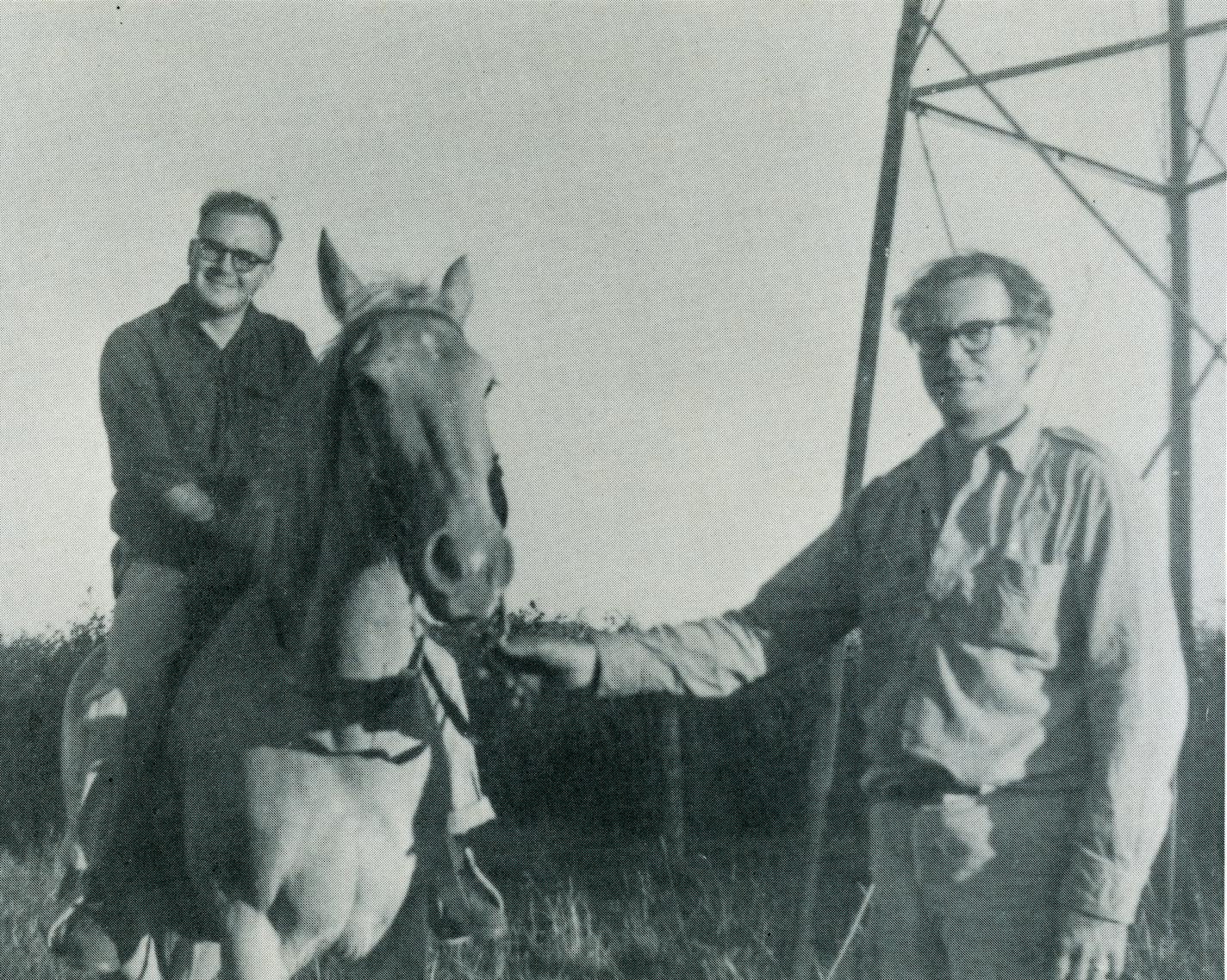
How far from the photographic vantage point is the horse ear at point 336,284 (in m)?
3.08

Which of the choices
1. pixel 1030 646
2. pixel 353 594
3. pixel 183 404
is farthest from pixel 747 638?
pixel 183 404

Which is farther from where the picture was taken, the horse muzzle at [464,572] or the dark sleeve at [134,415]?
the dark sleeve at [134,415]

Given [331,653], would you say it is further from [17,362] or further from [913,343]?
[17,362]

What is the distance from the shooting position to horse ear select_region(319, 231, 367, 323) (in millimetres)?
3078

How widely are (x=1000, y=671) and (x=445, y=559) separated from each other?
1.40 metres

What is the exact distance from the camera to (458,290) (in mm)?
3189

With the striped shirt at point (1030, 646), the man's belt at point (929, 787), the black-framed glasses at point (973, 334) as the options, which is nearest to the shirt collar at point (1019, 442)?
the striped shirt at point (1030, 646)

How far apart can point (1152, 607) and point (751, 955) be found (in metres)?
3.99

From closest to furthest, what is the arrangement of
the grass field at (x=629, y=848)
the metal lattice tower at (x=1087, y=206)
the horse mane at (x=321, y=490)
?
1. the horse mane at (x=321, y=490)
2. the metal lattice tower at (x=1087, y=206)
3. the grass field at (x=629, y=848)

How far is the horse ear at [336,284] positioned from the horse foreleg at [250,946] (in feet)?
5.03

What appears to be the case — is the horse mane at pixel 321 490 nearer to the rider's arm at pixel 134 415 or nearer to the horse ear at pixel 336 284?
the horse ear at pixel 336 284

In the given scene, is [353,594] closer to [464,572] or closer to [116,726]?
[464,572]

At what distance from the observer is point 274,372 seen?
4.16 m

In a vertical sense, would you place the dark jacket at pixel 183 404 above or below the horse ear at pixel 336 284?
below
